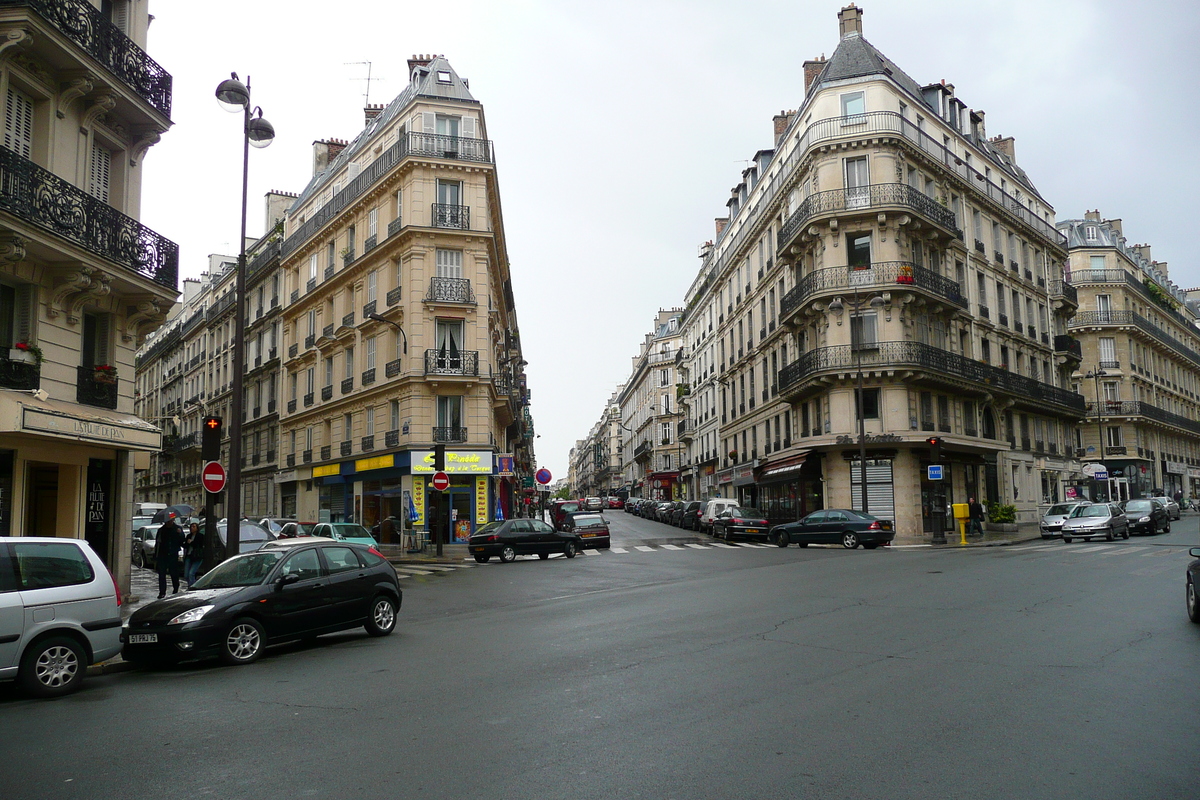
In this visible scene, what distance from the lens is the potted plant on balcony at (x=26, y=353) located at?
45.7ft

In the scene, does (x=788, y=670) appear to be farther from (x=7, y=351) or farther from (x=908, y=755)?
(x=7, y=351)

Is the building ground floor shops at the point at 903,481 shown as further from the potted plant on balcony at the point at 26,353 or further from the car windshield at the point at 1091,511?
the potted plant on balcony at the point at 26,353

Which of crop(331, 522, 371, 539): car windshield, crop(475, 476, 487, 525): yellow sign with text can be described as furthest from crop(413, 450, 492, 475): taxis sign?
crop(331, 522, 371, 539): car windshield

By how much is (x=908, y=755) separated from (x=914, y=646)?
3.96 metres

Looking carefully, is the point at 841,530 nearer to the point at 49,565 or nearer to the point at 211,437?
the point at 211,437

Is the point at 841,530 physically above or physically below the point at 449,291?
below

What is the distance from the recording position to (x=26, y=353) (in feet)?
46.2

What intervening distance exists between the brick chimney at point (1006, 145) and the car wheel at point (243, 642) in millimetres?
52358

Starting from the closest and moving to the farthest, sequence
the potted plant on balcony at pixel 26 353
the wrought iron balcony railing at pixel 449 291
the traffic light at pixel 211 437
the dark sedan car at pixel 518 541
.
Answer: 1. the traffic light at pixel 211 437
2. the potted plant on balcony at pixel 26 353
3. the dark sedan car at pixel 518 541
4. the wrought iron balcony railing at pixel 449 291

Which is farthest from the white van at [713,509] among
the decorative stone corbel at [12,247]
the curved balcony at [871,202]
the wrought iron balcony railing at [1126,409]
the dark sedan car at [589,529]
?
the wrought iron balcony railing at [1126,409]

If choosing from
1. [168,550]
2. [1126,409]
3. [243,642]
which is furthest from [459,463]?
[1126,409]

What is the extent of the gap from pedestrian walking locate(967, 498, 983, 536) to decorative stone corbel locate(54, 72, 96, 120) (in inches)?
1279

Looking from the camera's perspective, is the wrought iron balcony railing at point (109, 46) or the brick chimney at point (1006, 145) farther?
the brick chimney at point (1006, 145)

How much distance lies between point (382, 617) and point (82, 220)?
901 cm
